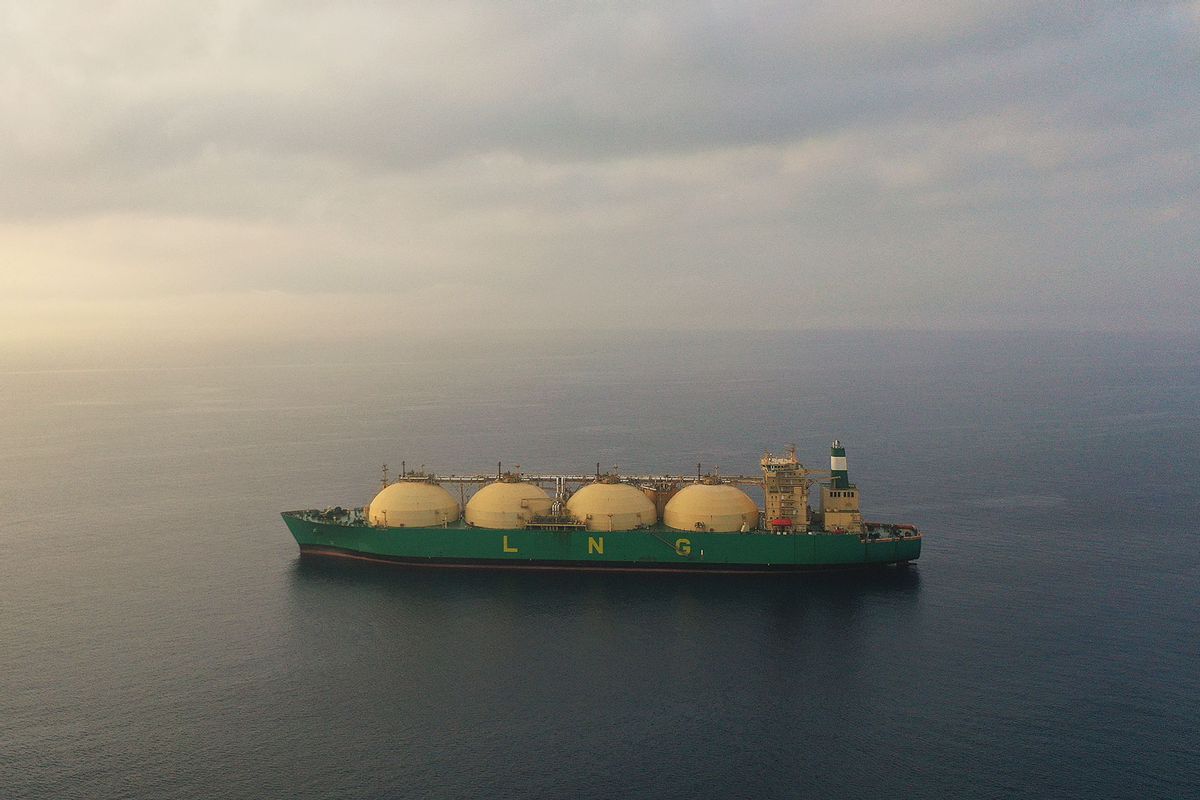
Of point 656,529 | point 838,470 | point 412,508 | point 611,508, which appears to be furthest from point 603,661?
point 838,470

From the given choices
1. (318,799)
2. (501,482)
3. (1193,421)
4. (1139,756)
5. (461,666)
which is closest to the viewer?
(318,799)

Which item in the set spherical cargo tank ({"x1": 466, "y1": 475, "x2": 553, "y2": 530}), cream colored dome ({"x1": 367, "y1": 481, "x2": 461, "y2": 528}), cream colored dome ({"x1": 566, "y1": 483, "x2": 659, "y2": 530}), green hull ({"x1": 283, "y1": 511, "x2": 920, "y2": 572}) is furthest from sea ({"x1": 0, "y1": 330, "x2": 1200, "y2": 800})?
cream colored dome ({"x1": 566, "y1": 483, "x2": 659, "y2": 530})

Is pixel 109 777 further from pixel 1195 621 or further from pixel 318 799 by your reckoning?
pixel 1195 621

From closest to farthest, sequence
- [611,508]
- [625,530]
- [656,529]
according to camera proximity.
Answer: [625,530] → [611,508] → [656,529]

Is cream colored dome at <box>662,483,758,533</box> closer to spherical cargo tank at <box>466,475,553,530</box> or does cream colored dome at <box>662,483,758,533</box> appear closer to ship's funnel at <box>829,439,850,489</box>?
ship's funnel at <box>829,439,850,489</box>

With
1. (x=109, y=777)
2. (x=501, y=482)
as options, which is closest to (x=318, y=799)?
(x=109, y=777)

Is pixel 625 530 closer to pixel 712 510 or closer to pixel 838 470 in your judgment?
pixel 712 510
